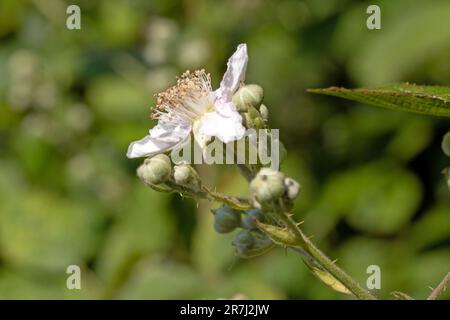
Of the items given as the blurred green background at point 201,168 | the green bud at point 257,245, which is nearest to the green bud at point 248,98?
the green bud at point 257,245

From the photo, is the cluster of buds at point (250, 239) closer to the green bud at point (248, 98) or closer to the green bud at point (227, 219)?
the green bud at point (227, 219)

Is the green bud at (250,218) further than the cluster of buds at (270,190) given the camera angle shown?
Yes

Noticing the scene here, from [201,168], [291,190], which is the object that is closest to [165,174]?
[291,190]

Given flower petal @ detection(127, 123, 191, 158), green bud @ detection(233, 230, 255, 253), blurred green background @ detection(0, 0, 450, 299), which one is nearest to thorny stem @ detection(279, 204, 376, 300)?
green bud @ detection(233, 230, 255, 253)

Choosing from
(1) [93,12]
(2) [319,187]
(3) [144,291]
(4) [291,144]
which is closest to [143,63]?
(1) [93,12]

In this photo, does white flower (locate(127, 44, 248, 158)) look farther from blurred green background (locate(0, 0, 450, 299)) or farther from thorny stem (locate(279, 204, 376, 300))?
blurred green background (locate(0, 0, 450, 299))

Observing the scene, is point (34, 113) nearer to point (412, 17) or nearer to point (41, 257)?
point (41, 257)

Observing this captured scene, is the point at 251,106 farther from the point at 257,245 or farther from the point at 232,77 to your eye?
the point at 257,245
